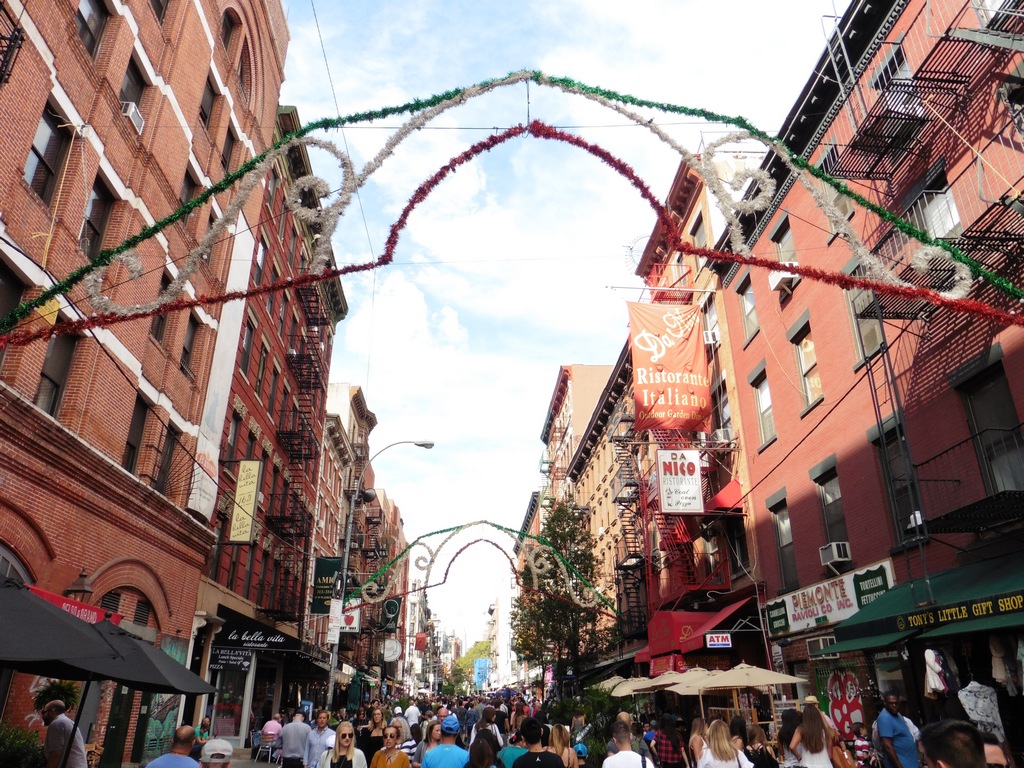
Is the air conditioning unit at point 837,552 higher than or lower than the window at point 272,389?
lower

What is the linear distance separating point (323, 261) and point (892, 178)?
1350 cm

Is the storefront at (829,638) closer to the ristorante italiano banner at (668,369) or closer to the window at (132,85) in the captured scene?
the ristorante italiano banner at (668,369)

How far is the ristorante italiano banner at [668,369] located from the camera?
25.0 meters

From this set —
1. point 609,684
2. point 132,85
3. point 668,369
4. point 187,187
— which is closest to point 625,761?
point 132,85

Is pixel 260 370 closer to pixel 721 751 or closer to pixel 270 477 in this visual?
pixel 270 477

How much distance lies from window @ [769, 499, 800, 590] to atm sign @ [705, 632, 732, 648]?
2146 millimetres

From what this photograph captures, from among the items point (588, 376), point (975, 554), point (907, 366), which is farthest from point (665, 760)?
point (588, 376)

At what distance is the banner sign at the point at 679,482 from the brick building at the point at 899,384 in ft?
7.45

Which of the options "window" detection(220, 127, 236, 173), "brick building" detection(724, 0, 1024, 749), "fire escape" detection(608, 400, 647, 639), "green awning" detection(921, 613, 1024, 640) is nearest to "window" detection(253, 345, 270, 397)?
"window" detection(220, 127, 236, 173)

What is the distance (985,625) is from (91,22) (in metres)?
20.3

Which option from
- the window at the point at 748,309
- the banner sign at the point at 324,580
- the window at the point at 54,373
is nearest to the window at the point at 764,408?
the window at the point at 748,309

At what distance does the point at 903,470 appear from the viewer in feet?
51.3

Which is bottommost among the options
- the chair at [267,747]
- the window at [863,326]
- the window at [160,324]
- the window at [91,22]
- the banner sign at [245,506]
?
the chair at [267,747]

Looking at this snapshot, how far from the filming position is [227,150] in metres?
23.9
